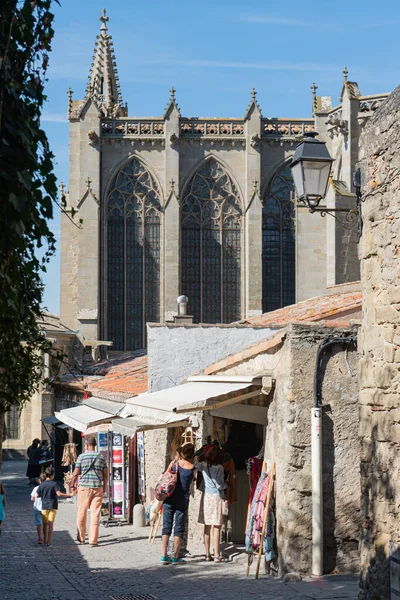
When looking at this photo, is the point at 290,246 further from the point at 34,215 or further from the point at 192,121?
the point at 34,215

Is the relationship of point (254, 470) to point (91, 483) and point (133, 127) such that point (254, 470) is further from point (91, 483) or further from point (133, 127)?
point (133, 127)

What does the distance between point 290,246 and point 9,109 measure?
132 ft

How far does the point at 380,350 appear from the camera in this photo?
8445 mm

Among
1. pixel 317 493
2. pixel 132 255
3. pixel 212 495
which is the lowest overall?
pixel 212 495

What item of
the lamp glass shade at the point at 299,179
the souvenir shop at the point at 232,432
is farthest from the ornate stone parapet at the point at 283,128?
the lamp glass shade at the point at 299,179

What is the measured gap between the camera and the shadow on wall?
8180 millimetres

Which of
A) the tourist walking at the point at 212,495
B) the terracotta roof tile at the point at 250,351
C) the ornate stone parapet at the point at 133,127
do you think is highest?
the ornate stone parapet at the point at 133,127

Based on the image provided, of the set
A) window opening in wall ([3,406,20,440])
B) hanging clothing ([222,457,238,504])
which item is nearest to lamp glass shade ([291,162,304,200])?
hanging clothing ([222,457,238,504])

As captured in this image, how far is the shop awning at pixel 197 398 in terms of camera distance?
36.1 feet

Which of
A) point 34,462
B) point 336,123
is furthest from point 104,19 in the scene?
point 34,462

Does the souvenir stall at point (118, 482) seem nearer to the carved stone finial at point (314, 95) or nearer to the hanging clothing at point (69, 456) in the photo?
the hanging clothing at point (69, 456)

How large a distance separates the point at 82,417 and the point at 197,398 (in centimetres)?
593

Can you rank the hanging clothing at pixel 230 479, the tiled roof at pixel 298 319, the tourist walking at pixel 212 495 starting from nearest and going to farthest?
the tiled roof at pixel 298 319
the tourist walking at pixel 212 495
the hanging clothing at pixel 230 479

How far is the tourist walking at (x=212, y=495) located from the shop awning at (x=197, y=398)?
552 millimetres
